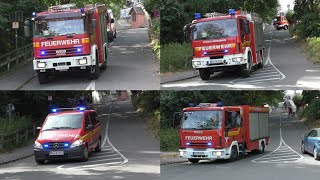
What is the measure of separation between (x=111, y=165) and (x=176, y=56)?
7351mm

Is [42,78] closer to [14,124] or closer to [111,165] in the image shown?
[111,165]

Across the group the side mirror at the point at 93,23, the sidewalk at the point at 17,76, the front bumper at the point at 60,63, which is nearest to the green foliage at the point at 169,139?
the front bumper at the point at 60,63

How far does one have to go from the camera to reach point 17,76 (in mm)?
15789

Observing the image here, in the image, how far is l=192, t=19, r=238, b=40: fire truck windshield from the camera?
16.0 meters

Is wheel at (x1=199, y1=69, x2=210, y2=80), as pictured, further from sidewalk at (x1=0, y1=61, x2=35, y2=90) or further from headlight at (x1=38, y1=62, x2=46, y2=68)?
sidewalk at (x1=0, y1=61, x2=35, y2=90)

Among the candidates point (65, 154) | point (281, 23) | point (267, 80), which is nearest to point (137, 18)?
point (267, 80)

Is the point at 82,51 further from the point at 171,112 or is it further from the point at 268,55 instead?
the point at 268,55

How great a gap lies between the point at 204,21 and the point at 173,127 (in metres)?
3.79

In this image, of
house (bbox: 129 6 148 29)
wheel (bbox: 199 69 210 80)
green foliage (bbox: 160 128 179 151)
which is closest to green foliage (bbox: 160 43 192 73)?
wheel (bbox: 199 69 210 80)

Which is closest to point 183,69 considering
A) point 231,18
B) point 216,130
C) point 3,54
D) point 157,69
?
point 157,69

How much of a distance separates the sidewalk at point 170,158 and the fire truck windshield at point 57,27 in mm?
4735

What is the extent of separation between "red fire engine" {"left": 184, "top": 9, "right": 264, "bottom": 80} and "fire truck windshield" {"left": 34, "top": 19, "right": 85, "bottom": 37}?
3735mm

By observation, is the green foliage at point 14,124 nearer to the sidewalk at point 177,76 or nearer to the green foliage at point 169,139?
the green foliage at point 169,139

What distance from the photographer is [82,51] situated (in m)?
14.5
